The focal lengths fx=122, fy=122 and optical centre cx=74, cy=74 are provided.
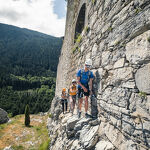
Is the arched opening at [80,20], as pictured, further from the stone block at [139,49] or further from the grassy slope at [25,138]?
the grassy slope at [25,138]

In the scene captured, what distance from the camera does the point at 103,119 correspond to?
284 centimetres

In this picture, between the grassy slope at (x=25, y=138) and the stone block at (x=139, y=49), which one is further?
the grassy slope at (x=25, y=138)

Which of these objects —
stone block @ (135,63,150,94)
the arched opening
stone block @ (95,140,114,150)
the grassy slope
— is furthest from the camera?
the grassy slope

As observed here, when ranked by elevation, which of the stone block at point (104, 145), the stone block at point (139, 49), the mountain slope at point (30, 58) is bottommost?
the stone block at point (104, 145)

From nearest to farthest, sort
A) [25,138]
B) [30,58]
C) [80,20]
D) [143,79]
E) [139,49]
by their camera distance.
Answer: [143,79] < [139,49] < [80,20] < [25,138] < [30,58]

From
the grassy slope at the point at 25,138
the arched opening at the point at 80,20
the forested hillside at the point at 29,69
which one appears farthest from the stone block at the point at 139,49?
the forested hillside at the point at 29,69

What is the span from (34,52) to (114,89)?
113 metres

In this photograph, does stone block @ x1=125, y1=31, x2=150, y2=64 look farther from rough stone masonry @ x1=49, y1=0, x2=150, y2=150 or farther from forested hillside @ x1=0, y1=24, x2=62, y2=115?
forested hillside @ x1=0, y1=24, x2=62, y2=115

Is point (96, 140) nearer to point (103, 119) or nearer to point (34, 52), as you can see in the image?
point (103, 119)

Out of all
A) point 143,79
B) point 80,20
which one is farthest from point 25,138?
point 143,79

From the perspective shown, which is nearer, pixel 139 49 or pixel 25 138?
pixel 139 49

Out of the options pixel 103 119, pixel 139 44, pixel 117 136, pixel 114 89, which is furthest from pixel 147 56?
pixel 103 119

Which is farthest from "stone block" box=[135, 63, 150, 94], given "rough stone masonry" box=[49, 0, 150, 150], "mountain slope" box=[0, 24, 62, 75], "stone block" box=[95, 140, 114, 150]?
"mountain slope" box=[0, 24, 62, 75]

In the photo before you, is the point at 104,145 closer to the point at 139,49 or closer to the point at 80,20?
the point at 139,49
